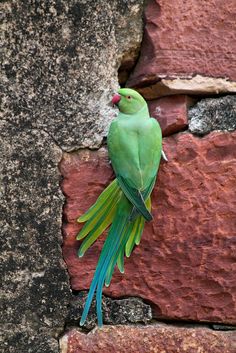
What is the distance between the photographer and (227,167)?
2.12 metres

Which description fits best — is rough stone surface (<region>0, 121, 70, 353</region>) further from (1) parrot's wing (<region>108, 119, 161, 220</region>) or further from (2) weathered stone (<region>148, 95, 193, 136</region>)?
(2) weathered stone (<region>148, 95, 193, 136</region>)

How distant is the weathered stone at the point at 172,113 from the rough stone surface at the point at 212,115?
2 cm

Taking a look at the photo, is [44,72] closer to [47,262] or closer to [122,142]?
[122,142]

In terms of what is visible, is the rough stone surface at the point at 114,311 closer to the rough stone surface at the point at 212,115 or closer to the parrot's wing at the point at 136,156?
the parrot's wing at the point at 136,156

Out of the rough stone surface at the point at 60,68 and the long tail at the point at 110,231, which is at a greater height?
the rough stone surface at the point at 60,68

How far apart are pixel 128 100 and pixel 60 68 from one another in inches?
7.7

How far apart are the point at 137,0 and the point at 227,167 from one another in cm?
45

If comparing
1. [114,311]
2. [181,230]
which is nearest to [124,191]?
[181,230]

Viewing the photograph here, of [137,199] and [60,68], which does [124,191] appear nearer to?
[137,199]

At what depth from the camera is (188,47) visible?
2.13 m

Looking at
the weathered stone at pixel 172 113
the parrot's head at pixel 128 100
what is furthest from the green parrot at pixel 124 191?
the weathered stone at pixel 172 113

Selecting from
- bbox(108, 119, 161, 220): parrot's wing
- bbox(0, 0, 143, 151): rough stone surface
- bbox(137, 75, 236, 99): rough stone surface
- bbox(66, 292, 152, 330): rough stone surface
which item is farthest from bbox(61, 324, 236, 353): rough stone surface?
bbox(137, 75, 236, 99): rough stone surface

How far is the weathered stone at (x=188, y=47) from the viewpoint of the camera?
2125 mm

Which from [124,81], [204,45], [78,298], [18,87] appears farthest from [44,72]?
[78,298]
